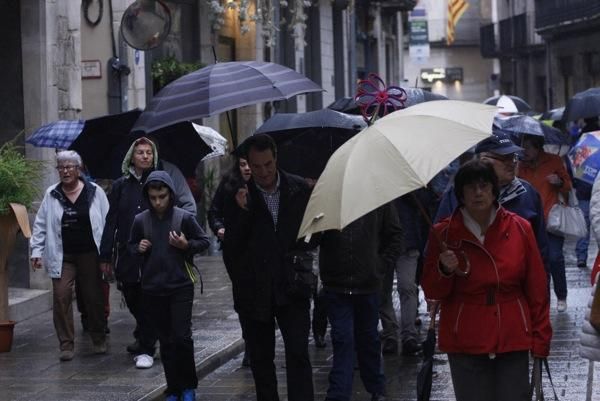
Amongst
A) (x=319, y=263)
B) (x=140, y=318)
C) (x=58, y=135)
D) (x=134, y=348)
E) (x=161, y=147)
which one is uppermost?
(x=58, y=135)

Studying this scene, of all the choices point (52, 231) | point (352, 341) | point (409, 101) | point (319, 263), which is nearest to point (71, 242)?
point (52, 231)

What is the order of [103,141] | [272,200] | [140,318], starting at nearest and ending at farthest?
[272,200], [140,318], [103,141]

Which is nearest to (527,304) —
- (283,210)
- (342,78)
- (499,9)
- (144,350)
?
(283,210)

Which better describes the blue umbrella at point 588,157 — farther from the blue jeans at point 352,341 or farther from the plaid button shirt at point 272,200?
the plaid button shirt at point 272,200

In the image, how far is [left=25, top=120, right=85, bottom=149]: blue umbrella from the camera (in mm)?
13383

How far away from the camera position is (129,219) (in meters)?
11.1

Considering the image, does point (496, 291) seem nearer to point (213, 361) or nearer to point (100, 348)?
point (213, 361)

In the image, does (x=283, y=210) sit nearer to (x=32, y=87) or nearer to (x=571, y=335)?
(x=571, y=335)

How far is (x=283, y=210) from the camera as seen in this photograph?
327 inches

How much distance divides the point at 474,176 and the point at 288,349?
6.36 ft

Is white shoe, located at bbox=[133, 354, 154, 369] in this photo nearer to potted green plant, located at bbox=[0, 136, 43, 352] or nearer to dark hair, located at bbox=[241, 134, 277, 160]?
potted green plant, located at bbox=[0, 136, 43, 352]

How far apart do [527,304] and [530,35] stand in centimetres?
5176

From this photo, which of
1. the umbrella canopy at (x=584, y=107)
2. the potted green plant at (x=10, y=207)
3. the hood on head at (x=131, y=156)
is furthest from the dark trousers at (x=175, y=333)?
the umbrella canopy at (x=584, y=107)

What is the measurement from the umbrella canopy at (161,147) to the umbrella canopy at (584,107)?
8.44 metres
